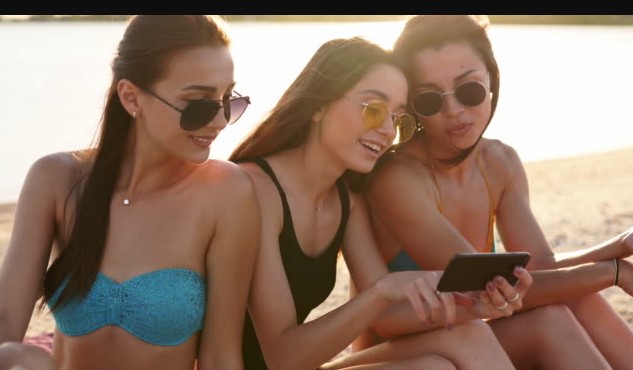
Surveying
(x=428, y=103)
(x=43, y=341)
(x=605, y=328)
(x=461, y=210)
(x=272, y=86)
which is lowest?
(x=272, y=86)

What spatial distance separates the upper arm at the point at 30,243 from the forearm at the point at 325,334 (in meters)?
0.79

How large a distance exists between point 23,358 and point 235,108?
106 centimetres

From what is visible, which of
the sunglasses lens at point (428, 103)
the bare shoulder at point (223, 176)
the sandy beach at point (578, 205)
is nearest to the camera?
the bare shoulder at point (223, 176)

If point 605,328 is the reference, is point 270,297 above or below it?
above

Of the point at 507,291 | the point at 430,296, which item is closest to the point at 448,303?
the point at 430,296

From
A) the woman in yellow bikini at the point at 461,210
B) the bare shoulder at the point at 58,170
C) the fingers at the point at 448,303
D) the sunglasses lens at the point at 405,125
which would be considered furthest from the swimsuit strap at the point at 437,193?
the bare shoulder at the point at 58,170

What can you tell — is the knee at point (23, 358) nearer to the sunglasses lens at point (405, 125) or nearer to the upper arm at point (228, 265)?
the upper arm at point (228, 265)

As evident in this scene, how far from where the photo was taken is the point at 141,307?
3.28 metres

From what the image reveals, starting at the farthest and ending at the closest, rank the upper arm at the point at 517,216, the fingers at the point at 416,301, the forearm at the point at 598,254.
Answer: the upper arm at the point at 517,216 → the forearm at the point at 598,254 → the fingers at the point at 416,301

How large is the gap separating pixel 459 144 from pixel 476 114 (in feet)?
0.46

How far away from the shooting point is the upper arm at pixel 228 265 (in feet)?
11.0

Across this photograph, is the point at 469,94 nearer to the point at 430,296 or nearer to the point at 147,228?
Result: the point at 430,296

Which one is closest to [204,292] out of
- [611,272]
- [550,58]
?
[611,272]

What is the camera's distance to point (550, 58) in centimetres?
2262
